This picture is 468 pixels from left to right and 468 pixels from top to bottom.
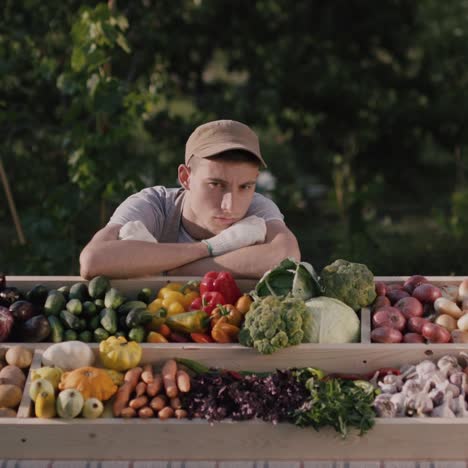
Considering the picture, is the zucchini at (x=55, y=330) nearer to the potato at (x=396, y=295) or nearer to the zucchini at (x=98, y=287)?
the zucchini at (x=98, y=287)

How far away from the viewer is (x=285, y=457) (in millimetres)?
3674

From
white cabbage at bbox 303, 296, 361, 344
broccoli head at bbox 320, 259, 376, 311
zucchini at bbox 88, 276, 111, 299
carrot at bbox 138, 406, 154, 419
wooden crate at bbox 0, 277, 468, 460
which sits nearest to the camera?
wooden crate at bbox 0, 277, 468, 460

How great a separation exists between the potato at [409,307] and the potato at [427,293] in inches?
3.8

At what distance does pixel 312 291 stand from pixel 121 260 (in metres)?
0.92

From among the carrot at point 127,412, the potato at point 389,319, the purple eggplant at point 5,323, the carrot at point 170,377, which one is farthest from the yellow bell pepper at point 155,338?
the potato at point 389,319

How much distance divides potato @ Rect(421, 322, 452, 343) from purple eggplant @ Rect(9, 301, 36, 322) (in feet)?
5.58

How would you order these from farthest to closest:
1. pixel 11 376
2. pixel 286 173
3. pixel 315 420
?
1. pixel 286 173
2. pixel 11 376
3. pixel 315 420

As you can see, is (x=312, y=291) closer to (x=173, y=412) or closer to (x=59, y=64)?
(x=173, y=412)

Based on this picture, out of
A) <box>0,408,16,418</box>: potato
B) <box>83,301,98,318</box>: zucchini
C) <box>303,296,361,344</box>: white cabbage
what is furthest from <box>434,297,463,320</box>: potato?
<box>0,408,16,418</box>: potato

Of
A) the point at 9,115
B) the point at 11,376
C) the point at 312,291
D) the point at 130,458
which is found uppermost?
the point at 9,115

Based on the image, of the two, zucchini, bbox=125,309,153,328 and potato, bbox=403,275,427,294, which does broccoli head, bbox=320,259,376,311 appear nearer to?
potato, bbox=403,275,427,294

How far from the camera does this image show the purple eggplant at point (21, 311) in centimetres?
428

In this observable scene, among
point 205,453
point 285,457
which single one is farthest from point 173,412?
→ point 285,457

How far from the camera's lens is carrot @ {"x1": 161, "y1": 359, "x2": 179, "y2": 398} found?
3.81 metres
